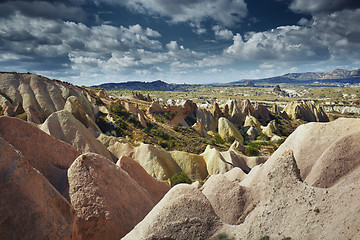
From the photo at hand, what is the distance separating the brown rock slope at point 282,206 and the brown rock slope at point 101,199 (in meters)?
1.94

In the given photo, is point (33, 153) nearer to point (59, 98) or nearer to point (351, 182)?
point (351, 182)

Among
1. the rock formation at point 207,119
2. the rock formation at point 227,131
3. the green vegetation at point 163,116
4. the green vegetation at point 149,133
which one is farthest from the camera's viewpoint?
the rock formation at point 207,119

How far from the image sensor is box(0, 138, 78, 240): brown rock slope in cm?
628

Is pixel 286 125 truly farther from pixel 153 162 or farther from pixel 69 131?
pixel 69 131

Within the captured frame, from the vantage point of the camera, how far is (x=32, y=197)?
679cm

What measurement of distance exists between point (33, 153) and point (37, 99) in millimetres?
35293

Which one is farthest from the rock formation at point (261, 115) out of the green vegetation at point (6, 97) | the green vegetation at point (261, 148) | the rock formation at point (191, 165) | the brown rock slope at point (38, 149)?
the brown rock slope at point (38, 149)

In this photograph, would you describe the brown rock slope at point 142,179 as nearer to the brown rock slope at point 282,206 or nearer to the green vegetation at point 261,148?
the brown rock slope at point 282,206

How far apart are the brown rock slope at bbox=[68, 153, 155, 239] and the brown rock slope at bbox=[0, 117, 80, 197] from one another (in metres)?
0.84

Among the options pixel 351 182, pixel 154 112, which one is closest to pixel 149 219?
pixel 351 182

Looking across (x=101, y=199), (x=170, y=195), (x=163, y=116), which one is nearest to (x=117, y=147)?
(x=101, y=199)

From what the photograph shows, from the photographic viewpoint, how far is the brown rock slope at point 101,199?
9664 mm

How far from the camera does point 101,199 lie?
33.3 feet

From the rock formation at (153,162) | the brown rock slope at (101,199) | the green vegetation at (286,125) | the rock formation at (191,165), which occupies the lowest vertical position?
the green vegetation at (286,125)
